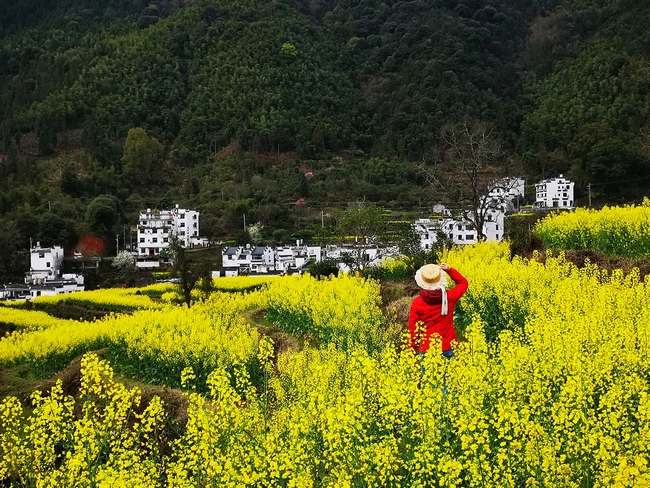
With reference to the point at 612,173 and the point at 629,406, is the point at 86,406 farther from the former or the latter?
the point at 612,173

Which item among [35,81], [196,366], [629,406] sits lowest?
[196,366]

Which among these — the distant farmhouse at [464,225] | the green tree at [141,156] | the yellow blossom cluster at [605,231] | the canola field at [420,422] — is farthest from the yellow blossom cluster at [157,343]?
the green tree at [141,156]

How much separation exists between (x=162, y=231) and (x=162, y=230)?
13 centimetres

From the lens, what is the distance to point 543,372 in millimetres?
4992

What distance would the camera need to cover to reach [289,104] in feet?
370

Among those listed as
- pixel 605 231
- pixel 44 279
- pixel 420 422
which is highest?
pixel 605 231

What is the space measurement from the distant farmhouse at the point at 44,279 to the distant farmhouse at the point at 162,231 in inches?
430

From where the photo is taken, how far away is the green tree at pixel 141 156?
9231cm

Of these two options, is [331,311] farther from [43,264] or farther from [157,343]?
[43,264]

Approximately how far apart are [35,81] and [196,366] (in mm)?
126667

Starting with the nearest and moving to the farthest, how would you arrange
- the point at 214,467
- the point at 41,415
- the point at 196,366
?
the point at 214,467 → the point at 41,415 → the point at 196,366

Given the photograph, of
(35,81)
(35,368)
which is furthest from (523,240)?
(35,81)

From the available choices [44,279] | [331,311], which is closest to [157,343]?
[331,311]

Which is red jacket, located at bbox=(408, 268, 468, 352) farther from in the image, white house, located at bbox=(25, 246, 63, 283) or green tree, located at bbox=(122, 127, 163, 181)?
green tree, located at bbox=(122, 127, 163, 181)
